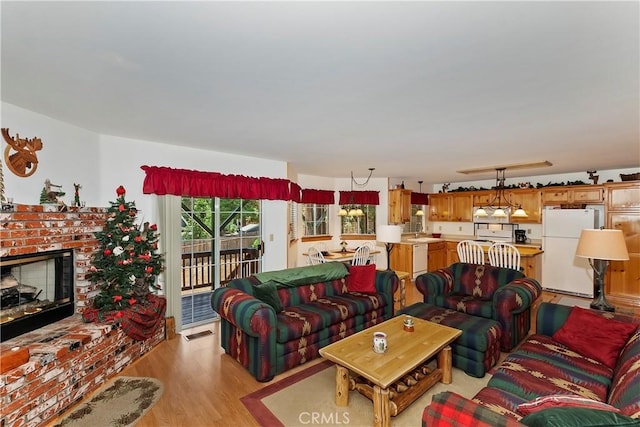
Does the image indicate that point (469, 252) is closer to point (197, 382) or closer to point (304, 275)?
point (304, 275)

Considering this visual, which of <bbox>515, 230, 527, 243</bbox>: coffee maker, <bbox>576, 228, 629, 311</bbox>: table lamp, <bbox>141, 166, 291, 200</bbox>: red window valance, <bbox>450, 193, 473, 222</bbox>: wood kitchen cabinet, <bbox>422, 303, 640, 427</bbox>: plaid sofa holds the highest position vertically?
<bbox>141, 166, 291, 200</bbox>: red window valance

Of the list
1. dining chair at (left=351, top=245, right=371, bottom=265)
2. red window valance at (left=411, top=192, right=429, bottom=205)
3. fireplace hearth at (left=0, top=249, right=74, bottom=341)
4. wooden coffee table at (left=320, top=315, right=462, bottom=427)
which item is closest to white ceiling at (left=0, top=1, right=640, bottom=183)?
fireplace hearth at (left=0, top=249, right=74, bottom=341)

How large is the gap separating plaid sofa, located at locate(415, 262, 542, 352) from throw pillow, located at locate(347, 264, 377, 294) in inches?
24.3

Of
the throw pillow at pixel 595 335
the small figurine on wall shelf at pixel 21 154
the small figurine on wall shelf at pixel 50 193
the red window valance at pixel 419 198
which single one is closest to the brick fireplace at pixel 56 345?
the small figurine on wall shelf at pixel 50 193

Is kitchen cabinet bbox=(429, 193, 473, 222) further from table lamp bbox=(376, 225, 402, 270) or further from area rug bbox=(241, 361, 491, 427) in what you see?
area rug bbox=(241, 361, 491, 427)

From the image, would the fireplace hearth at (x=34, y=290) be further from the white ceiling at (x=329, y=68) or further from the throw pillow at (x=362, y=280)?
the throw pillow at (x=362, y=280)

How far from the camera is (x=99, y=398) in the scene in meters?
2.44

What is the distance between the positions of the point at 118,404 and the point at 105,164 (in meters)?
2.58

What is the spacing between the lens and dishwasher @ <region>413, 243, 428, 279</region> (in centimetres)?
661

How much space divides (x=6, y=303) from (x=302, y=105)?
308cm

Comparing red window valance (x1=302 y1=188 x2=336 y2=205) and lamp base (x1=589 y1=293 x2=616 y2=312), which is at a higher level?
red window valance (x1=302 y1=188 x2=336 y2=205)

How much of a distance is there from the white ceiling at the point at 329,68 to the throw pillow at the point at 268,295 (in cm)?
172

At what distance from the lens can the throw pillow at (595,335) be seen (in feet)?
6.80

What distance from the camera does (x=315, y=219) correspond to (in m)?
6.65
